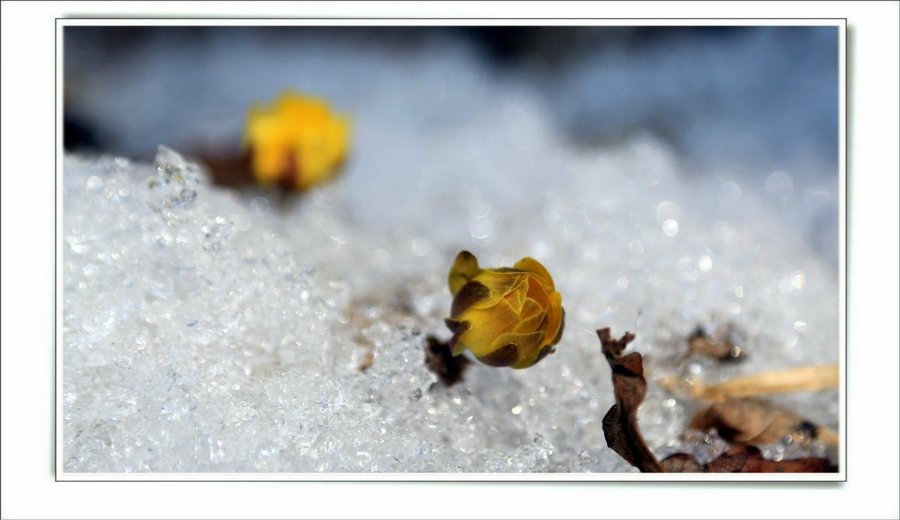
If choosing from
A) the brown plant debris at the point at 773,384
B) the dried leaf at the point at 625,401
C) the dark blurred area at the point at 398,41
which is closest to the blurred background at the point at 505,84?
the dark blurred area at the point at 398,41

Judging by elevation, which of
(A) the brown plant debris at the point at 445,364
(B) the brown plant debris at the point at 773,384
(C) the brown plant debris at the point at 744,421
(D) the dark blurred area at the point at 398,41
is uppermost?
(D) the dark blurred area at the point at 398,41

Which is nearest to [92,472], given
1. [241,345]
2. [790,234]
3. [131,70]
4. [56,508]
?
[56,508]

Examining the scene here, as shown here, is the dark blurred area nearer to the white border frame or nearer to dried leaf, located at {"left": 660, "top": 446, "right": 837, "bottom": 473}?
the white border frame

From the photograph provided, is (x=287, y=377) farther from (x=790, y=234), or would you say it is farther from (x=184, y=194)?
(x=790, y=234)

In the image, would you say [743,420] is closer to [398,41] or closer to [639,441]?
[639,441]

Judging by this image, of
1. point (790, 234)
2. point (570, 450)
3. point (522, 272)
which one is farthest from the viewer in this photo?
point (790, 234)

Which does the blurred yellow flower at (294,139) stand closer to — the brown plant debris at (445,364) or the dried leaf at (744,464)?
the brown plant debris at (445,364)

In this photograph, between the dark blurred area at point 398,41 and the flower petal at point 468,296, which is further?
the dark blurred area at point 398,41
